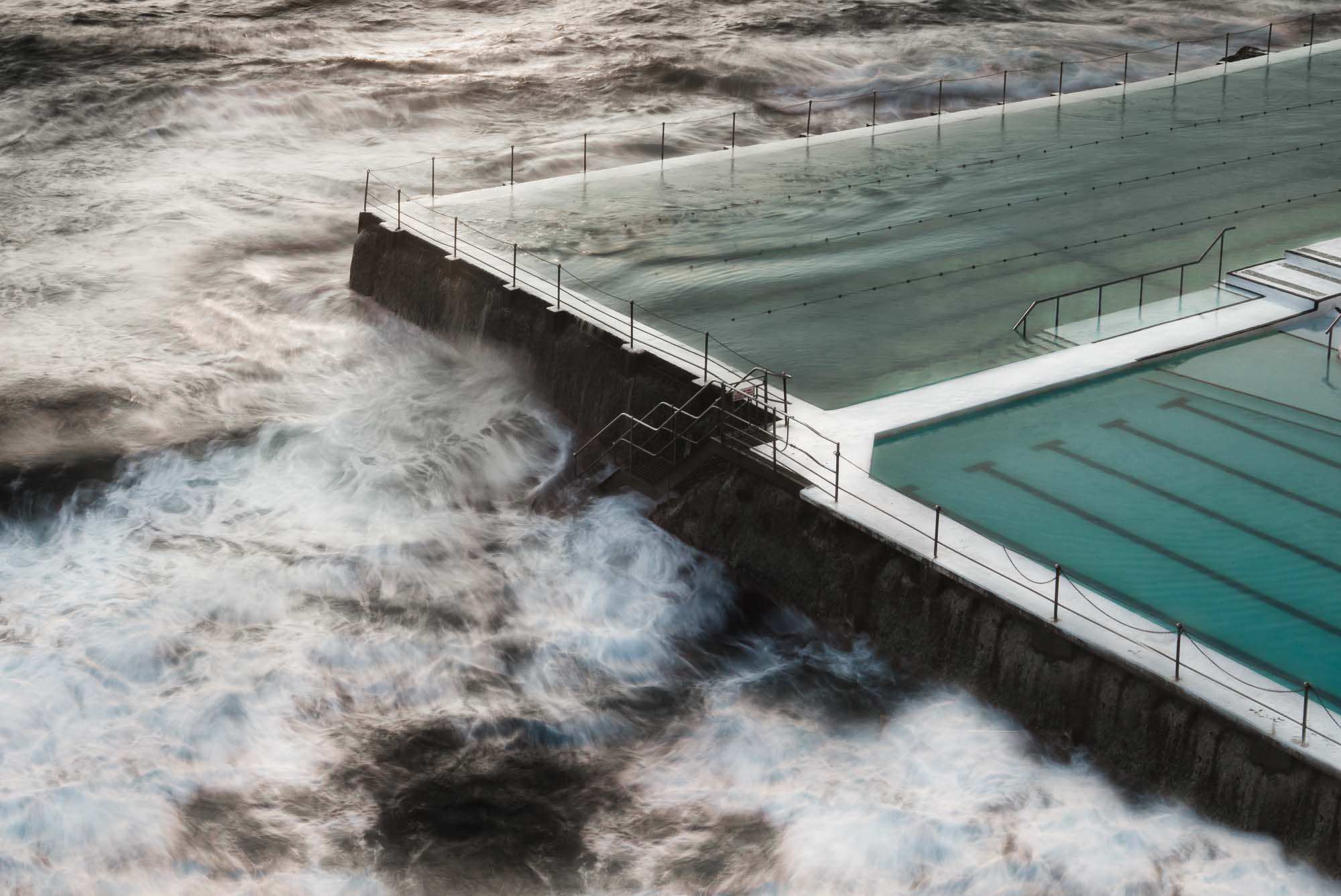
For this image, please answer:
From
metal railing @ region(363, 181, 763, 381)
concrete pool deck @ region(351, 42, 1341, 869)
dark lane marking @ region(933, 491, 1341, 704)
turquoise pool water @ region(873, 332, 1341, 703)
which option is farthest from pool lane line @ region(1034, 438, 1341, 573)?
metal railing @ region(363, 181, 763, 381)

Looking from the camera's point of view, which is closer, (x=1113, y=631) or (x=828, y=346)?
(x=1113, y=631)

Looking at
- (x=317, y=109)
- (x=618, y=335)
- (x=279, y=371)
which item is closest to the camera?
(x=618, y=335)

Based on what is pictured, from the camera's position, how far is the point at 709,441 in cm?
1267

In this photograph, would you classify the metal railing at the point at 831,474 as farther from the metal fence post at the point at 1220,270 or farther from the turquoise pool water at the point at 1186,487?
the metal fence post at the point at 1220,270

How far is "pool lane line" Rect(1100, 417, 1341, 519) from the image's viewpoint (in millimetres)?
10898

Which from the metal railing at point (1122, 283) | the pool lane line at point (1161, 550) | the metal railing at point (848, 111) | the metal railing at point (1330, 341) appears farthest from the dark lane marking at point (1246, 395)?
the metal railing at point (848, 111)

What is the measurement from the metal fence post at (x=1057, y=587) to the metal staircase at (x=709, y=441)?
2081 mm

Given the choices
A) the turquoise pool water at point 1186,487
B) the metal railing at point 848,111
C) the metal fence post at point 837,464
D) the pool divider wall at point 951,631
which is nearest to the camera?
the pool divider wall at point 951,631

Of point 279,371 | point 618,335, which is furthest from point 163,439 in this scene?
point 618,335

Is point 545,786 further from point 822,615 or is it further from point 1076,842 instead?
point 1076,842

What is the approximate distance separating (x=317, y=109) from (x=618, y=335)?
54.4 ft

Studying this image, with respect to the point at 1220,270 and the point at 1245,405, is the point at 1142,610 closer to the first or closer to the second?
the point at 1245,405

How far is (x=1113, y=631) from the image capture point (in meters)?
9.58

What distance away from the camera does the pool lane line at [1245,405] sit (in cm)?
1209
